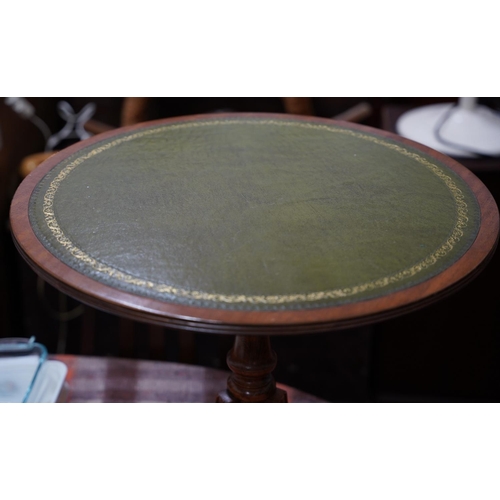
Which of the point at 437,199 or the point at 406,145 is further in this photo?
the point at 406,145

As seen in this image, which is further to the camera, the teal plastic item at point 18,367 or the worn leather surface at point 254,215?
the teal plastic item at point 18,367

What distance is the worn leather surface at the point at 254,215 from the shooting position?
3.43 ft

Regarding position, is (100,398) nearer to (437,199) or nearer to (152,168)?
(152,168)

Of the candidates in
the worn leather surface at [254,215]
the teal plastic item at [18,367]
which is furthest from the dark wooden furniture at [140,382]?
the worn leather surface at [254,215]

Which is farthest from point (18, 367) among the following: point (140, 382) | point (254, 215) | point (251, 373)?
point (254, 215)

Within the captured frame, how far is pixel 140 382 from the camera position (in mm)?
1593

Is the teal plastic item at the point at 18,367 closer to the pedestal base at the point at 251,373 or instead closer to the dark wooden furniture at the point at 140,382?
the dark wooden furniture at the point at 140,382

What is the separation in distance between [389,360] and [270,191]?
3.19 feet

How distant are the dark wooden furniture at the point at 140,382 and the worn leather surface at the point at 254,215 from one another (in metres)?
0.48

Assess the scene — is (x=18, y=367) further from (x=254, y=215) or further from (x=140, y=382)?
(x=254, y=215)

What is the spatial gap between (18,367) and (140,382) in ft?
0.89

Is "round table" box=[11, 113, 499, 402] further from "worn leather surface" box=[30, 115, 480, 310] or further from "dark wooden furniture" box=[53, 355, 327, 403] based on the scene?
"dark wooden furniture" box=[53, 355, 327, 403]

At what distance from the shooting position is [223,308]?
38.7 inches
